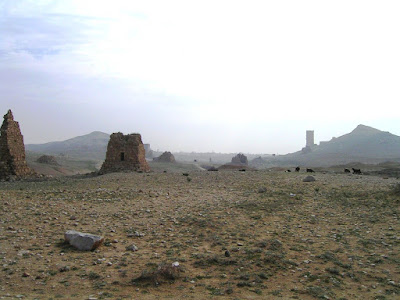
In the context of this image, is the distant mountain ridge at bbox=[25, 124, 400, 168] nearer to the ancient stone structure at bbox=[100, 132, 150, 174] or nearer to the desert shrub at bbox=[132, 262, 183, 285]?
the ancient stone structure at bbox=[100, 132, 150, 174]

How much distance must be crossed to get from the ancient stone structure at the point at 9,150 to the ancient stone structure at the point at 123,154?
6.26 m

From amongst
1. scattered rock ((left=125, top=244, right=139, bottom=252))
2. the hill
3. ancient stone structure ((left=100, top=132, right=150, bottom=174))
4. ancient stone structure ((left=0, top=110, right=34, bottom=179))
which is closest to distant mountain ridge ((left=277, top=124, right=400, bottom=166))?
the hill

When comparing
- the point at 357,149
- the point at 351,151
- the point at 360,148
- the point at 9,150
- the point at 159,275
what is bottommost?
the point at 159,275

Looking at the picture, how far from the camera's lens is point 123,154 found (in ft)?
93.2

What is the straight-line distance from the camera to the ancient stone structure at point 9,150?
24.5 meters

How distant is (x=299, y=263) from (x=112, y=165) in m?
23.2

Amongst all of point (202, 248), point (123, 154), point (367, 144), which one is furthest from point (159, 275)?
point (367, 144)

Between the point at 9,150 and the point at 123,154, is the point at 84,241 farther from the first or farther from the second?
the point at 123,154

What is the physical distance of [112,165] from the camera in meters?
28.1

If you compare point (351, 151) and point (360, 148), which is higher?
point (360, 148)

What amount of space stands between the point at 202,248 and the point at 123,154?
71.7 ft

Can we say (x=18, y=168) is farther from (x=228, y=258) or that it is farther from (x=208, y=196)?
(x=228, y=258)

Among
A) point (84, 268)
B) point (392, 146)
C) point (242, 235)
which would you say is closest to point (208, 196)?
point (242, 235)

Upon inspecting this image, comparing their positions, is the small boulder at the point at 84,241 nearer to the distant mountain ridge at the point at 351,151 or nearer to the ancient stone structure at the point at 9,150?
the ancient stone structure at the point at 9,150
